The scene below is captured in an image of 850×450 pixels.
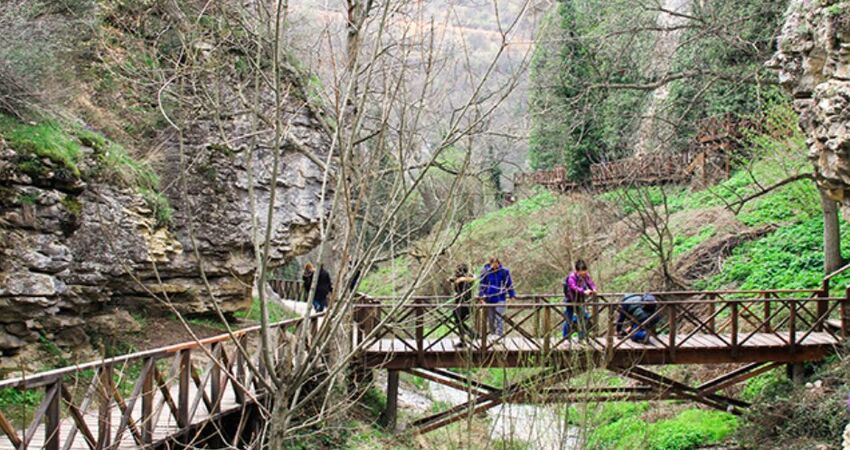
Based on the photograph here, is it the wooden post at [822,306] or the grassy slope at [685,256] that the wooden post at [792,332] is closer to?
the grassy slope at [685,256]

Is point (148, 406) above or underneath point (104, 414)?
underneath

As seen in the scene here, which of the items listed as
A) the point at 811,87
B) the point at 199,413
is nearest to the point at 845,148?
the point at 811,87

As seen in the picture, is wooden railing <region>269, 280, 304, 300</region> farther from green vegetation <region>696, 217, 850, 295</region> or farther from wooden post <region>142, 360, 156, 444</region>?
wooden post <region>142, 360, 156, 444</region>

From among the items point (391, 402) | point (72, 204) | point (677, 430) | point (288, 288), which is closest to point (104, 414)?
point (72, 204)

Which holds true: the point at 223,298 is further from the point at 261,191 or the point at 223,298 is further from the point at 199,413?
the point at 199,413

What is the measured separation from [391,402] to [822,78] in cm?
750

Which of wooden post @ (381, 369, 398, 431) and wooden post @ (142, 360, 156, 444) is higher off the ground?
wooden post @ (142, 360, 156, 444)

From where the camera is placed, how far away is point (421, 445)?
980cm

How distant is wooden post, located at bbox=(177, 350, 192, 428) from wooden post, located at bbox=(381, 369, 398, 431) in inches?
180

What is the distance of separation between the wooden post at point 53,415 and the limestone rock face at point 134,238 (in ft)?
3.14

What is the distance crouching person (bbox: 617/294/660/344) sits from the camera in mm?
9938

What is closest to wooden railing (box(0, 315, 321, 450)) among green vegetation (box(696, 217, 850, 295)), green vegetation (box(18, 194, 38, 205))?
green vegetation (box(18, 194, 38, 205))

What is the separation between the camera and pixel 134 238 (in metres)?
9.19

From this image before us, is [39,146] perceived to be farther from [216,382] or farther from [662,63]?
[662,63]
